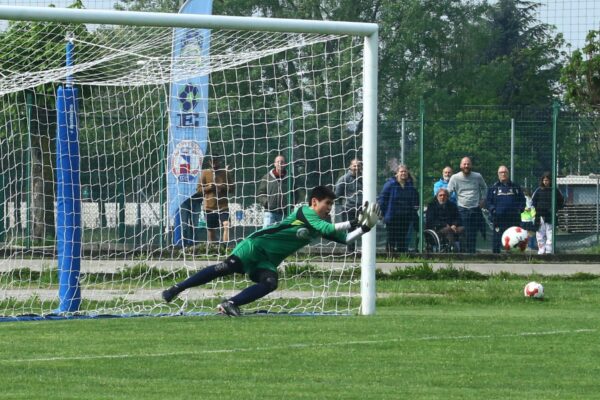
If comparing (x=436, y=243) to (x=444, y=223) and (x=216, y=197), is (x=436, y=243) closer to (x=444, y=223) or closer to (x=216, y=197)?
(x=444, y=223)

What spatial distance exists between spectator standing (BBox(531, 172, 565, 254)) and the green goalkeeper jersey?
1246 cm

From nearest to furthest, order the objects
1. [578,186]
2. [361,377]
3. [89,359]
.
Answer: [361,377] → [89,359] → [578,186]

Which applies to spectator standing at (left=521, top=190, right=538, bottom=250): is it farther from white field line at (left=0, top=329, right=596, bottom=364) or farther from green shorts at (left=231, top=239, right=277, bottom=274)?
white field line at (left=0, top=329, right=596, bottom=364)

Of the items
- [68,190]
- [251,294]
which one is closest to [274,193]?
[68,190]

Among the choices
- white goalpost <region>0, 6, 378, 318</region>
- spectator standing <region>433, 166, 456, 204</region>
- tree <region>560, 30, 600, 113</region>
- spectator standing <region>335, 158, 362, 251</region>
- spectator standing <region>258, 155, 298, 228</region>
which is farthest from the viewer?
tree <region>560, 30, 600, 113</region>

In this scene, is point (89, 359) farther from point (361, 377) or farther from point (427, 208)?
point (427, 208)

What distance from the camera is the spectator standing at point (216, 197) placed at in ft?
58.3

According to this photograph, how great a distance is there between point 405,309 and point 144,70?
4.18 m

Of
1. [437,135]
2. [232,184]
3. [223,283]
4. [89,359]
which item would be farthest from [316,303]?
[437,135]

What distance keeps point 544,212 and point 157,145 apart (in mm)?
9784

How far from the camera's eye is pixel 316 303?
1567 cm

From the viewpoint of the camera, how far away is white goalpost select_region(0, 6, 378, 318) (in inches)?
576

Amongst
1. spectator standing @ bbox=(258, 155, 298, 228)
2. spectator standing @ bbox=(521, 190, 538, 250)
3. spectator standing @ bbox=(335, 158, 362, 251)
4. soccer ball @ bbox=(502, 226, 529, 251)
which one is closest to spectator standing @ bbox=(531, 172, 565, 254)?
spectator standing @ bbox=(521, 190, 538, 250)

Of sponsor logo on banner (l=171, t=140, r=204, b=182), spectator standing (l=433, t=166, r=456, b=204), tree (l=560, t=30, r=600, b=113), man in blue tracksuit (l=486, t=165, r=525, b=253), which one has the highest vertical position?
tree (l=560, t=30, r=600, b=113)
